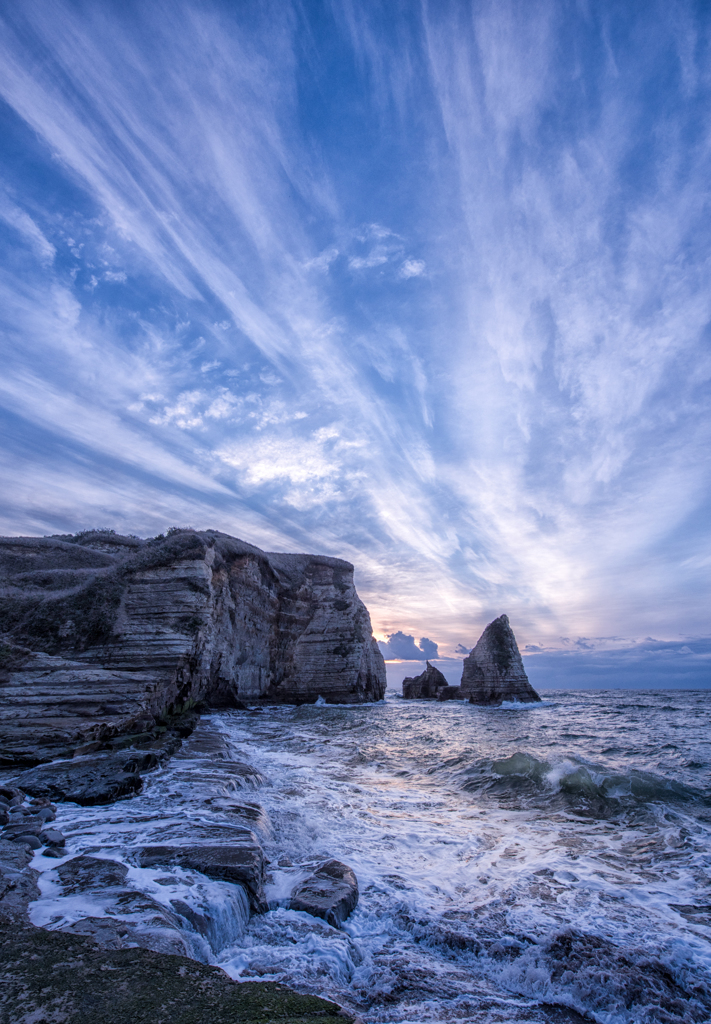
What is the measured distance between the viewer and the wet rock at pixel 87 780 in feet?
27.6

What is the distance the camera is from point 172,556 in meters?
20.1

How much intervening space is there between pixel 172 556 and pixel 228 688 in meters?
16.1

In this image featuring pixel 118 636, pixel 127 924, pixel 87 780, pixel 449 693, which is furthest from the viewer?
pixel 449 693

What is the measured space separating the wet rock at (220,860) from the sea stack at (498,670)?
42.4 metres

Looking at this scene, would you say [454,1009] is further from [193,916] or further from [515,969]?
[193,916]

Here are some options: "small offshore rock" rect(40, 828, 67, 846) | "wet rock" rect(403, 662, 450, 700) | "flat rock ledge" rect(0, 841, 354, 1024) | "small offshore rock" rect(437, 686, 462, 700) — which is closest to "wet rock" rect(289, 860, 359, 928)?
"flat rock ledge" rect(0, 841, 354, 1024)

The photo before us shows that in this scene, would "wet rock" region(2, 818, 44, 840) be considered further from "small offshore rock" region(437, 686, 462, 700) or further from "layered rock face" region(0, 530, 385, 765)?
"small offshore rock" region(437, 686, 462, 700)

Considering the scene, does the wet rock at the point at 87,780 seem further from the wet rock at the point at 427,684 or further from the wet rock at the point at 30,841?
the wet rock at the point at 427,684

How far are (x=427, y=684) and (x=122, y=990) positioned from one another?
60.4 meters

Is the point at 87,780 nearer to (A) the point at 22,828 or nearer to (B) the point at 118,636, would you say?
(A) the point at 22,828

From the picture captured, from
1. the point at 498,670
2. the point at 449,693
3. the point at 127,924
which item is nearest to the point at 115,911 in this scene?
the point at 127,924

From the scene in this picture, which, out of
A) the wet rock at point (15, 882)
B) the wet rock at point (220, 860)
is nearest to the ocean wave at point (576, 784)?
the wet rock at point (220, 860)

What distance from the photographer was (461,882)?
6.74m

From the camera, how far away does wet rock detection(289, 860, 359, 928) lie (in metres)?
5.45
